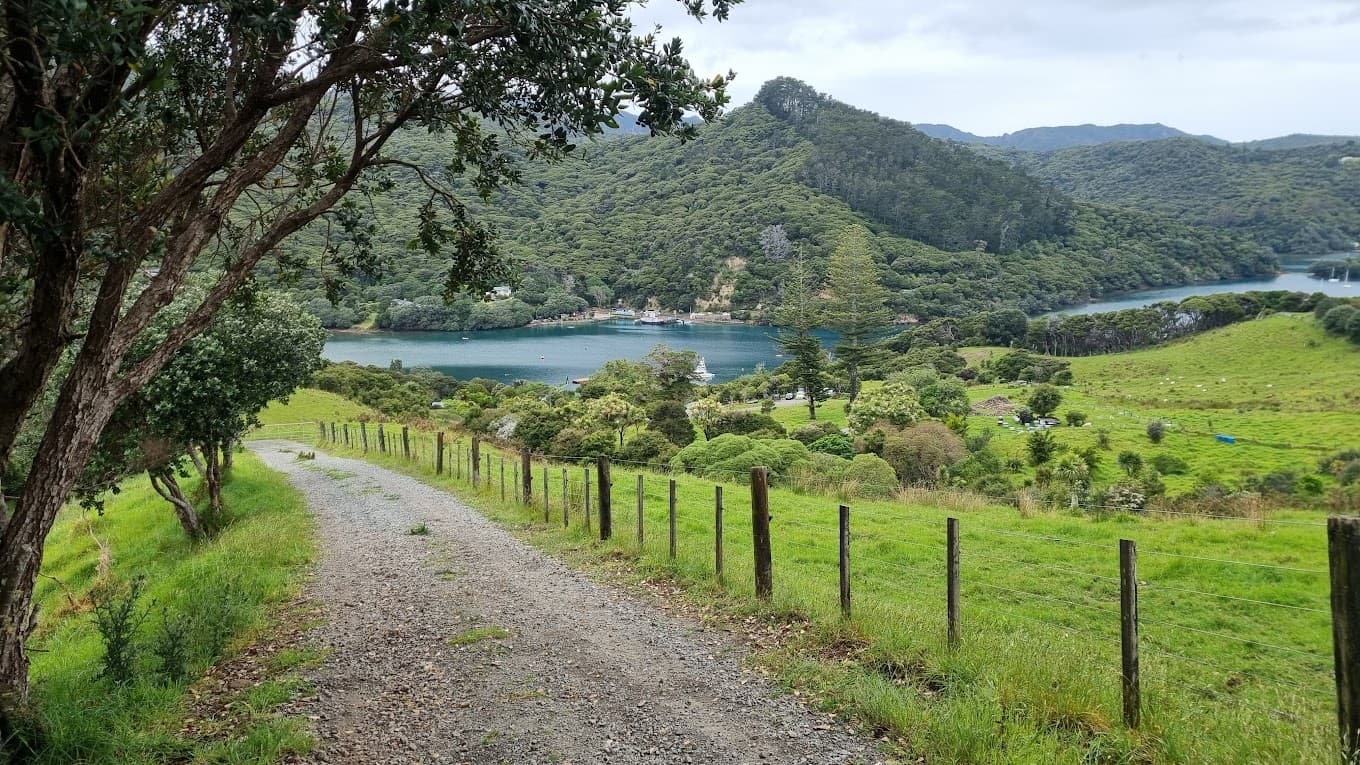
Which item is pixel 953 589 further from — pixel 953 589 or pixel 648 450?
pixel 648 450

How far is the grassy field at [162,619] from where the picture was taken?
452cm

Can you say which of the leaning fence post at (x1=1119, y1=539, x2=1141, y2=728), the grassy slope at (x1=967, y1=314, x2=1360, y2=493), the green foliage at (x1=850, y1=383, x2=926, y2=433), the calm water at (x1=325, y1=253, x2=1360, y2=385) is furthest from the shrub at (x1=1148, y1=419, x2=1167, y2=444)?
the calm water at (x1=325, y1=253, x2=1360, y2=385)

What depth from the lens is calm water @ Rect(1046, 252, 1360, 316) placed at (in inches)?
4954

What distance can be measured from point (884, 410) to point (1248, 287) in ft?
453

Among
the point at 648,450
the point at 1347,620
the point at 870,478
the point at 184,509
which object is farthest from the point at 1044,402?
the point at 1347,620

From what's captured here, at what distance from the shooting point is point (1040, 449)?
33.1 m

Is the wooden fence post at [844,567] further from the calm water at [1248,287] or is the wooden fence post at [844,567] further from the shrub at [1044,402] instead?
the calm water at [1248,287]

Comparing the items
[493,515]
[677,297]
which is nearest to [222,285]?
[493,515]

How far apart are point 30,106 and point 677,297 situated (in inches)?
5812

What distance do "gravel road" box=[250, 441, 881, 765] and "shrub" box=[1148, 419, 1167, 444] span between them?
135ft

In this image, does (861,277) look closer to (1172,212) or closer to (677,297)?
(677,297)

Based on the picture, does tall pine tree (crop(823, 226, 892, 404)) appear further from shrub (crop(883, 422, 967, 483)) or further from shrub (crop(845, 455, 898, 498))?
shrub (crop(845, 455, 898, 498))

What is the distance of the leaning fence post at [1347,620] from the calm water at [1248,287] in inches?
5140

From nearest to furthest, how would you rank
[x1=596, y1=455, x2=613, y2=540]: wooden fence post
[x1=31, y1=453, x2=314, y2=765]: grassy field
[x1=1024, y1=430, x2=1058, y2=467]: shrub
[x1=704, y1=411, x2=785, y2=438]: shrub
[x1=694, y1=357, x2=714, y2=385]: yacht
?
[x1=31, y1=453, x2=314, y2=765]: grassy field
[x1=596, y1=455, x2=613, y2=540]: wooden fence post
[x1=1024, y1=430, x2=1058, y2=467]: shrub
[x1=704, y1=411, x2=785, y2=438]: shrub
[x1=694, y1=357, x2=714, y2=385]: yacht
